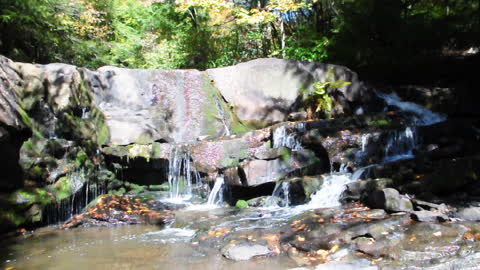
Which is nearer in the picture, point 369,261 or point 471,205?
point 369,261

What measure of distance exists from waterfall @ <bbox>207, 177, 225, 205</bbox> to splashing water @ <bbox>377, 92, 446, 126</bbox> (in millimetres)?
5481

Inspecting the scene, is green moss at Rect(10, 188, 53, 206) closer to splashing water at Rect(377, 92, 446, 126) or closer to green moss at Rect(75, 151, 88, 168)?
green moss at Rect(75, 151, 88, 168)

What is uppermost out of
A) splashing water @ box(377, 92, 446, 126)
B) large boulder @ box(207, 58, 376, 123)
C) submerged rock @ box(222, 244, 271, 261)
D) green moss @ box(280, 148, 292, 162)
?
large boulder @ box(207, 58, 376, 123)

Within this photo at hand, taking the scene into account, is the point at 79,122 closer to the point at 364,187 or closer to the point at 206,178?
the point at 206,178

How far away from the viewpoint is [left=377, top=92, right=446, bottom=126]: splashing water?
10922 mm

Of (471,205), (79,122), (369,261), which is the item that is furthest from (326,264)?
(79,122)

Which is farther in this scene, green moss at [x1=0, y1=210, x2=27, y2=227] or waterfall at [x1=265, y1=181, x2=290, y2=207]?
waterfall at [x1=265, y1=181, x2=290, y2=207]

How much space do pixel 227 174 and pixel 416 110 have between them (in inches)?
242

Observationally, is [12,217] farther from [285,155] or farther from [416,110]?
[416,110]

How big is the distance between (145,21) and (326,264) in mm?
16665

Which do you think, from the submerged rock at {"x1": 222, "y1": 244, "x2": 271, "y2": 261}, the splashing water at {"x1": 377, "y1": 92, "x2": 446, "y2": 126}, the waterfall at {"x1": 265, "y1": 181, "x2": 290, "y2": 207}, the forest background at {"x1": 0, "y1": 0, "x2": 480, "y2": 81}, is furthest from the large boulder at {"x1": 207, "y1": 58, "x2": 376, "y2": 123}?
the submerged rock at {"x1": 222, "y1": 244, "x2": 271, "y2": 261}

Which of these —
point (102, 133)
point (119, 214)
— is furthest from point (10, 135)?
point (102, 133)

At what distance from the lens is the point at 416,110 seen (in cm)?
1141

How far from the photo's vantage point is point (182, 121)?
37.3 ft
